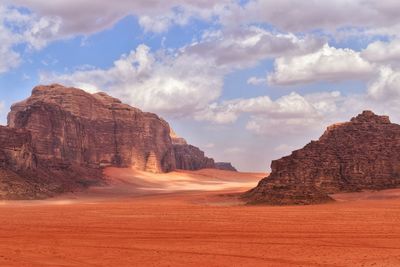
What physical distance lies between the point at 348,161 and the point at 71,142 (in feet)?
157

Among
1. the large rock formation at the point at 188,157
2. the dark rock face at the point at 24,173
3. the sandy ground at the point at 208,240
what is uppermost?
the large rock formation at the point at 188,157

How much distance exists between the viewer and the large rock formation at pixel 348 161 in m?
49.9

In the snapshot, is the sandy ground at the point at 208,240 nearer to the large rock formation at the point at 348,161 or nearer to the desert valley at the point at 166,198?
the desert valley at the point at 166,198

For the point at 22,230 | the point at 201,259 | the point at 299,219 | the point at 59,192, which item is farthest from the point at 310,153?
the point at 201,259

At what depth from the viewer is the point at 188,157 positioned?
125m

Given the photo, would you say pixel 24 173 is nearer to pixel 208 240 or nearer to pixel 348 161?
pixel 348 161

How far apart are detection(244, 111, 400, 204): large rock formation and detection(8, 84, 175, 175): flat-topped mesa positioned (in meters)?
36.1

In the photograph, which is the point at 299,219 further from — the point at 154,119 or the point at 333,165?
the point at 154,119

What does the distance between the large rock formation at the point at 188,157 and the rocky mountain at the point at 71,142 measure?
2.72ft

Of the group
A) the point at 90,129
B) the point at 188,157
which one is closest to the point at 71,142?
the point at 90,129

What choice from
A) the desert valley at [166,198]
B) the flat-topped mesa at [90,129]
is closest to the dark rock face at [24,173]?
the desert valley at [166,198]

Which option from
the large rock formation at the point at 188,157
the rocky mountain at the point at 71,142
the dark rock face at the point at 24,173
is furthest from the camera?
the large rock formation at the point at 188,157

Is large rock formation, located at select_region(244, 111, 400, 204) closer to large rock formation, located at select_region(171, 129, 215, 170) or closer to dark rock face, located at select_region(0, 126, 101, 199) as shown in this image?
dark rock face, located at select_region(0, 126, 101, 199)

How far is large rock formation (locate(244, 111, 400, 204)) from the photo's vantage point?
49.9 metres
